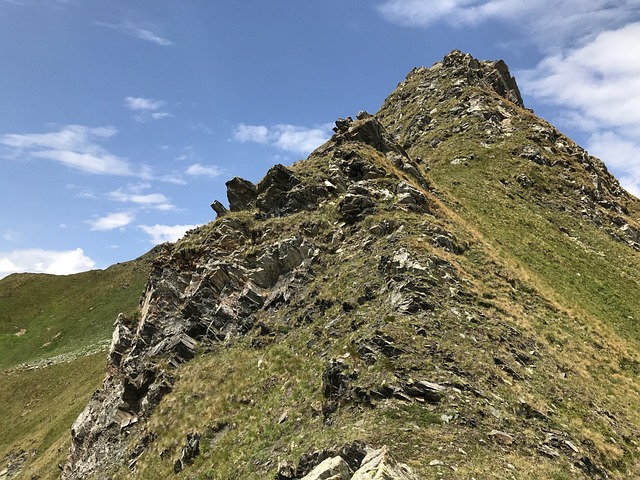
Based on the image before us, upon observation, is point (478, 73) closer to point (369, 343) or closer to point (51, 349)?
point (369, 343)

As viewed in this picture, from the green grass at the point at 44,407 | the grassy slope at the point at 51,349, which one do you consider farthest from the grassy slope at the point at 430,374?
the grassy slope at the point at 51,349

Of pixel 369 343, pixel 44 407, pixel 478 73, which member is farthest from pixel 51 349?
pixel 478 73

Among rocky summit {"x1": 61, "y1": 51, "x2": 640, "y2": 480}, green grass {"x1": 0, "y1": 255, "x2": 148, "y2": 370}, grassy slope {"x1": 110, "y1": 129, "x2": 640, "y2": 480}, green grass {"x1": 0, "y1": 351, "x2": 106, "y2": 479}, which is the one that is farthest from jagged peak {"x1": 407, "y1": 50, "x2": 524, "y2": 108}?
green grass {"x1": 0, "y1": 351, "x2": 106, "y2": 479}

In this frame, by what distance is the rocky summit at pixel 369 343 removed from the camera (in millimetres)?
16469

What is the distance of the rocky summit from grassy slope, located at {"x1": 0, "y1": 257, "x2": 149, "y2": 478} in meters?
19.9

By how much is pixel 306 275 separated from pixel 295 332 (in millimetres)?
5498

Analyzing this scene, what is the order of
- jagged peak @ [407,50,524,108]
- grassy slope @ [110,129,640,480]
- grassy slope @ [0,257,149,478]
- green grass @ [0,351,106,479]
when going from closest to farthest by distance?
grassy slope @ [110,129,640,480]
green grass @ [0,351,106,479]
grassy slope @ [0,257,149,478]
jagged peak @ [407,50,524,108]

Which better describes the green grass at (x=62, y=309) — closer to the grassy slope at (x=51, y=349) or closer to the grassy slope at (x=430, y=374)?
the grassy slope at (x=51, y=349)

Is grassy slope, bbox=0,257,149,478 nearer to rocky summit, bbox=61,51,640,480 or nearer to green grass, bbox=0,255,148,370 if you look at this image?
green grass, bbox=0,255,148,370

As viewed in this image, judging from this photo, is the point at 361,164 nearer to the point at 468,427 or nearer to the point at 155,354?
the point at 155,354

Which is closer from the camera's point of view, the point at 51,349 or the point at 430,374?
the point at 430,374

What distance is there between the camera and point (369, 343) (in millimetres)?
21078

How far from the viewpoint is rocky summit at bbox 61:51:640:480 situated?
54.0 feet

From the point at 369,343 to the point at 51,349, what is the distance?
8652cm
